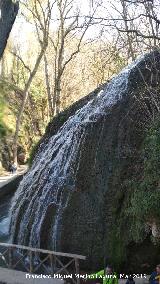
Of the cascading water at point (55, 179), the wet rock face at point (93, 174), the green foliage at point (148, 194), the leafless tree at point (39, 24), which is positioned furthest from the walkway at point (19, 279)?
the leafless tree at point (39, 24)

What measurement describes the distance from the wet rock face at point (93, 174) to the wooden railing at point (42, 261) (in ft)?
1.02

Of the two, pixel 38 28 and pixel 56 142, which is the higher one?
pixel 38 28

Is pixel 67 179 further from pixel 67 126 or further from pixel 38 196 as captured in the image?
pixel 67 126

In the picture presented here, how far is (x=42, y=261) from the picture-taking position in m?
10.1

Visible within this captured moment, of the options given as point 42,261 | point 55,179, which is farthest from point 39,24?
point 42,261

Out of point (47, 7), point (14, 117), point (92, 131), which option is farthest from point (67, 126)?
point (14, 117)

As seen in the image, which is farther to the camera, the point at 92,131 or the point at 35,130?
the point at 35,130

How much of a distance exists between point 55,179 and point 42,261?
94.9 inches

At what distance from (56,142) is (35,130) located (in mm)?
14484

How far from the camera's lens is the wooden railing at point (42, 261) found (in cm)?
972

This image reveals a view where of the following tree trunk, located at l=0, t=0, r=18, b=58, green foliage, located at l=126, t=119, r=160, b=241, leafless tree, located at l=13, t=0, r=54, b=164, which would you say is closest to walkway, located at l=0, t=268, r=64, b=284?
green foliage, located at l=126, t=119, r=160, b=241

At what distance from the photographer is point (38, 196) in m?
12.0

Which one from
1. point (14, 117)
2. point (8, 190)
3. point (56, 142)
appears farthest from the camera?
point (14, 117)

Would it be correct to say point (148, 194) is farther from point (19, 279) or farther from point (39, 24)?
point (39, 24)
